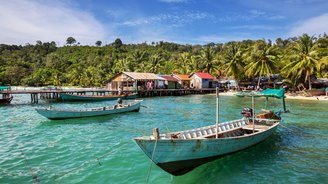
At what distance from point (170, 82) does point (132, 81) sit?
12.0 meters

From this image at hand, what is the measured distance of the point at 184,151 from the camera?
10.1 m

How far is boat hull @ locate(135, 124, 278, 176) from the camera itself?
9523 mm

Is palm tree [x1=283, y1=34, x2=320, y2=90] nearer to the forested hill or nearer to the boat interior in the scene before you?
the forested hill

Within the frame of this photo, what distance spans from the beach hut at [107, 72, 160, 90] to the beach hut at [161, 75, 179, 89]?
3774 millimetres

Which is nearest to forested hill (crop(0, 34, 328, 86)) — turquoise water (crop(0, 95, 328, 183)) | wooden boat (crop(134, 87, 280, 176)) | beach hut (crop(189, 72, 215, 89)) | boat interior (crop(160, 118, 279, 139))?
beach hut (crop(189, 72, 215, 89))

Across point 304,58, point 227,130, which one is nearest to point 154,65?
point 304,58

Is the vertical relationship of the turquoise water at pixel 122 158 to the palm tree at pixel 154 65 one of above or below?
below

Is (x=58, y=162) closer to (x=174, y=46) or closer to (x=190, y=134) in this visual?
(x=190, y=134)

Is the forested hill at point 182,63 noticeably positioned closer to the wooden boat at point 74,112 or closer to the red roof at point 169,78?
the red roof at point 169,78

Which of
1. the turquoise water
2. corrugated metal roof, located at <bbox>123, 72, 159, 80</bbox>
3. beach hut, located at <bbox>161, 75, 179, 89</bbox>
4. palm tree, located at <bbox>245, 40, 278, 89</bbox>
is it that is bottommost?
the turquoise water

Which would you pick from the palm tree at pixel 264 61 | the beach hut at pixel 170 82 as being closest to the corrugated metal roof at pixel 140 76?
the beach hut at pixel 170 82

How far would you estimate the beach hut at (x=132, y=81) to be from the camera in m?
52.9

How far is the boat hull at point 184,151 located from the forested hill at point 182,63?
41907 mm

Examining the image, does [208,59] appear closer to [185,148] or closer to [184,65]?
[184,65]
